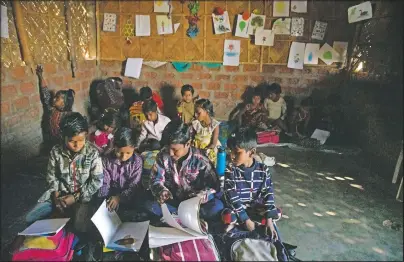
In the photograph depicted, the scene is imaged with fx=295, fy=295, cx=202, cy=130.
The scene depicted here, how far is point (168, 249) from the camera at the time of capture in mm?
2070

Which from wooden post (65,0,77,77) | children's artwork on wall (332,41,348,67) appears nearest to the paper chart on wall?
wooden post (65,0,77,77)

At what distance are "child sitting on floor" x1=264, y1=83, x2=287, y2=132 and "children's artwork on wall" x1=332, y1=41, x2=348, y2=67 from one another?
4.27ft

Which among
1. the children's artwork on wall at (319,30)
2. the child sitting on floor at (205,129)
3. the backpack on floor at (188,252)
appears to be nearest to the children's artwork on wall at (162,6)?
the child sitting on floor at (205,129)

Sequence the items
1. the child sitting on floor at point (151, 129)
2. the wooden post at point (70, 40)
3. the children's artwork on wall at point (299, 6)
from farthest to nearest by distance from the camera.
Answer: the children's artwork on wall at point (299, 6), the wooden post at point (70, 40), the child sitting on floor at point (151, 129)

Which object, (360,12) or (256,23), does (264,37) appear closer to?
(256,23)

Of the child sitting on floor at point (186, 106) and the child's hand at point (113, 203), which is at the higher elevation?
the child sitting on floor at point (186, 106)

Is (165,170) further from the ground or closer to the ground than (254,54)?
closer to the ground

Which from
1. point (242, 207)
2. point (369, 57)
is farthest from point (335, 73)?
point (242, 207)

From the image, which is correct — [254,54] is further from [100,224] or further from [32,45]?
[100,224]

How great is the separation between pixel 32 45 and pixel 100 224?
311 cm

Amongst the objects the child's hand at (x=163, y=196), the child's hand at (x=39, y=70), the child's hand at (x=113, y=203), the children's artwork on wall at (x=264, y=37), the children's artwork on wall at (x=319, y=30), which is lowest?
the child's hand at (x=113, y=203)

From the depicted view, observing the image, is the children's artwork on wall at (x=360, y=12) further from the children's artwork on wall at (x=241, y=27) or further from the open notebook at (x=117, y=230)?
the open notebook at (x=117, y=230)

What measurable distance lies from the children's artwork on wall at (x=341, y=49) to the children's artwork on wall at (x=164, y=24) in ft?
10.3

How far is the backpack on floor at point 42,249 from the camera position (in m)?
2.01
